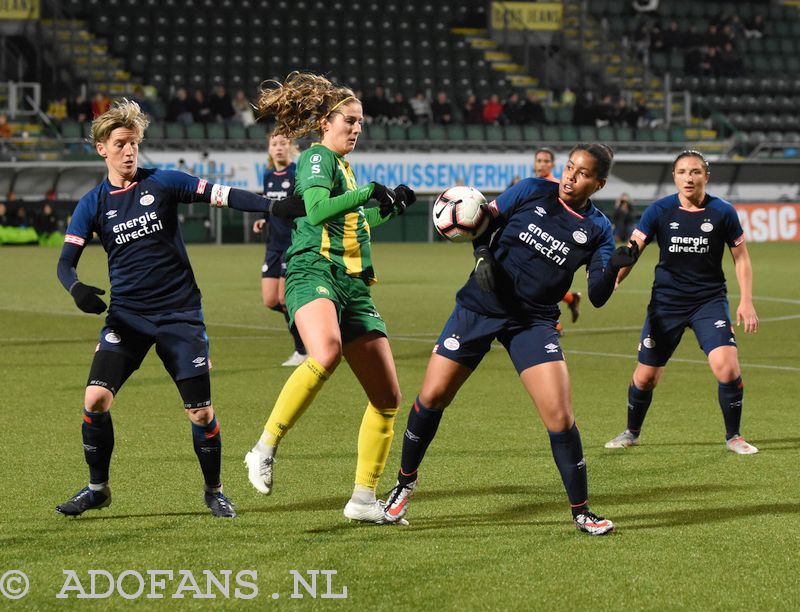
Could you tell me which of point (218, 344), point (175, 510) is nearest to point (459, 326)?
point (175, 510)

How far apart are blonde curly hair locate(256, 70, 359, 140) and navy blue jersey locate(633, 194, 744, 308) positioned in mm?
2746

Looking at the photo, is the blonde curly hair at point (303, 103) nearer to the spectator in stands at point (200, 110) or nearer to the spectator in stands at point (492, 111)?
the spectator in stands at point (200, 110)

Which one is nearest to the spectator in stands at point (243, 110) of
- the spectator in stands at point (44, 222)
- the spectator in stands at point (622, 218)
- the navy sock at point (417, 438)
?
the spectator in stands at point (44, 222)

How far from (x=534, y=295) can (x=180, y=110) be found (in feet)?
92.9

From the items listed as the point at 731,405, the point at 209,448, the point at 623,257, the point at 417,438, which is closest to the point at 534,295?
the point at 623,257

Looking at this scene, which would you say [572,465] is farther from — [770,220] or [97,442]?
[770,220]

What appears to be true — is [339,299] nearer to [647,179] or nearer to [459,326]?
[459,326]

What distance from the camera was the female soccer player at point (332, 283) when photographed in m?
5.87

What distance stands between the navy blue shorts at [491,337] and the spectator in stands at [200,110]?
28.1 meters

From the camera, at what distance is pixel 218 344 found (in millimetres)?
13508

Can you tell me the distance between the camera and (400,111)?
34906 mm

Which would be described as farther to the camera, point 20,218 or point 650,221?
point 20,218

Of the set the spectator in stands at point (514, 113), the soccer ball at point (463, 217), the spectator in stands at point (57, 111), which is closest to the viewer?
the soccer ball at point (463, 217)

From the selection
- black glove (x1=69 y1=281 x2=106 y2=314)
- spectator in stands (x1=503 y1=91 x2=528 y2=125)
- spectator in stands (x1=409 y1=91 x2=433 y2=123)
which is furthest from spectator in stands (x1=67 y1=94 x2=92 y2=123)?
black glove (x1=69 y1=281 x2=106 y2=314)
